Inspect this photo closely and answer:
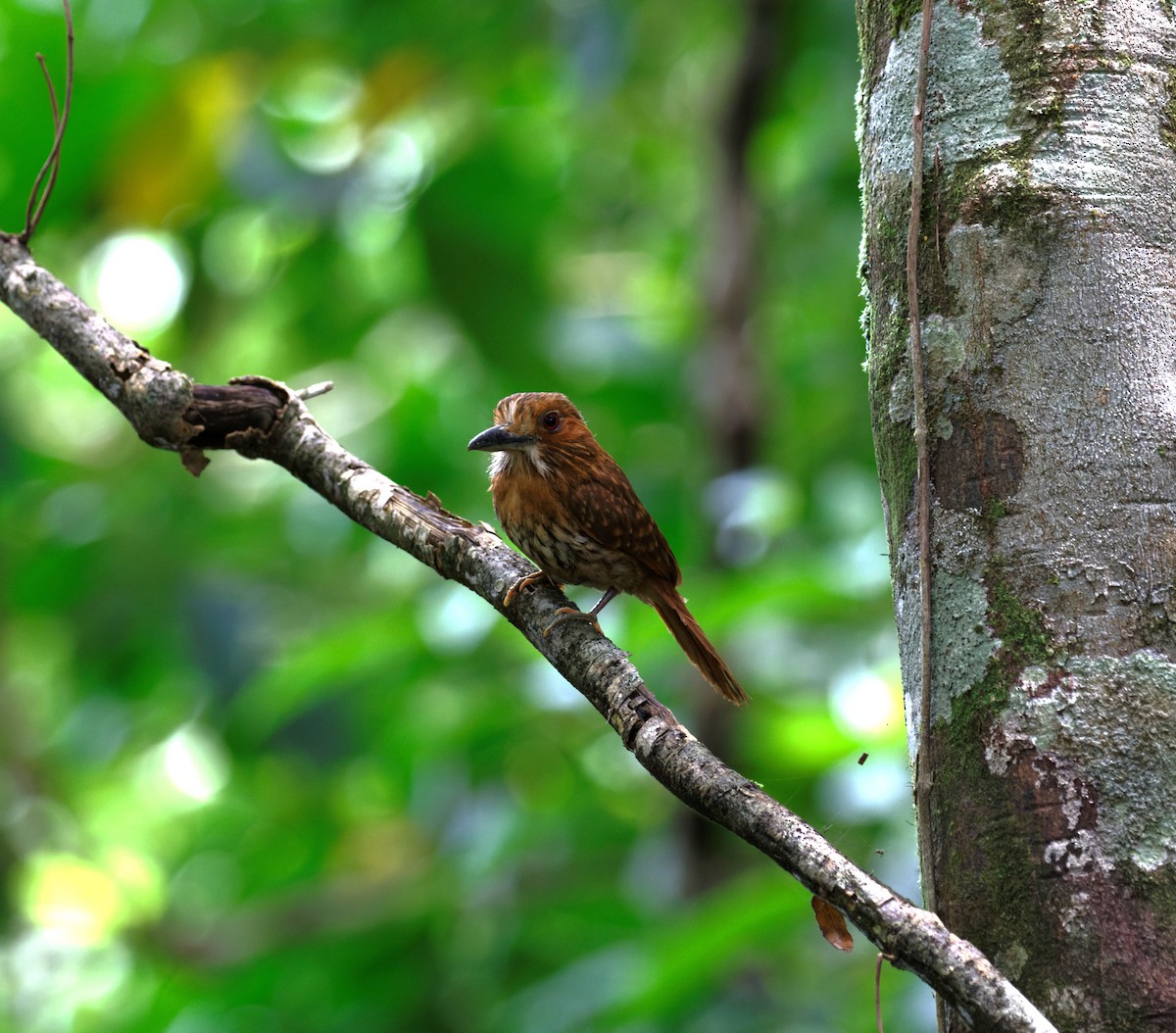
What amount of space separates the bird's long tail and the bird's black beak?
457 mm

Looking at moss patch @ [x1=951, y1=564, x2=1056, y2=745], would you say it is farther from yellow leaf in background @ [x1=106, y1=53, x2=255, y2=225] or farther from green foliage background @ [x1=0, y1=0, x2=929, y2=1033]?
yellow leaf in background @ [x1=106, y1=53, x2=255, y2=225]

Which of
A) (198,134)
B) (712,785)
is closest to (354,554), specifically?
(198,134)

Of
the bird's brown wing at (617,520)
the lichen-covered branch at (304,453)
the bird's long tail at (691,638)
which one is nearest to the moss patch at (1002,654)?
the lichen-covered branch at (304,453)

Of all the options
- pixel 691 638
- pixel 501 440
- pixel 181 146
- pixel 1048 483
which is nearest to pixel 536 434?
pixel 501 440

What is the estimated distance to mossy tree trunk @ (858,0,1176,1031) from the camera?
3.97 ft

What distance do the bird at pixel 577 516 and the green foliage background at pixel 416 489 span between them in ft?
0.50

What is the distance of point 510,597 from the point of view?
1814 mm

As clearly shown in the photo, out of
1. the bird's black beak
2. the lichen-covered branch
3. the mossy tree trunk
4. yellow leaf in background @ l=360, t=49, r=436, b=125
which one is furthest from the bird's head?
yellow leaf in background @ l=360, t=49, r=436, b=125

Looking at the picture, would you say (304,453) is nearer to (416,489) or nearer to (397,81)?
(416,489)

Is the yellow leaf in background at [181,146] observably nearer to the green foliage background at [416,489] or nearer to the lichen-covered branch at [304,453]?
the green foliage background at [416,489]

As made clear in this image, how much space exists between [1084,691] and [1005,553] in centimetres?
15

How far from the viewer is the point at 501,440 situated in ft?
9.56

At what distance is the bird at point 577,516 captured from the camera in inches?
112

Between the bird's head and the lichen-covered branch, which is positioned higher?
the bird's head
